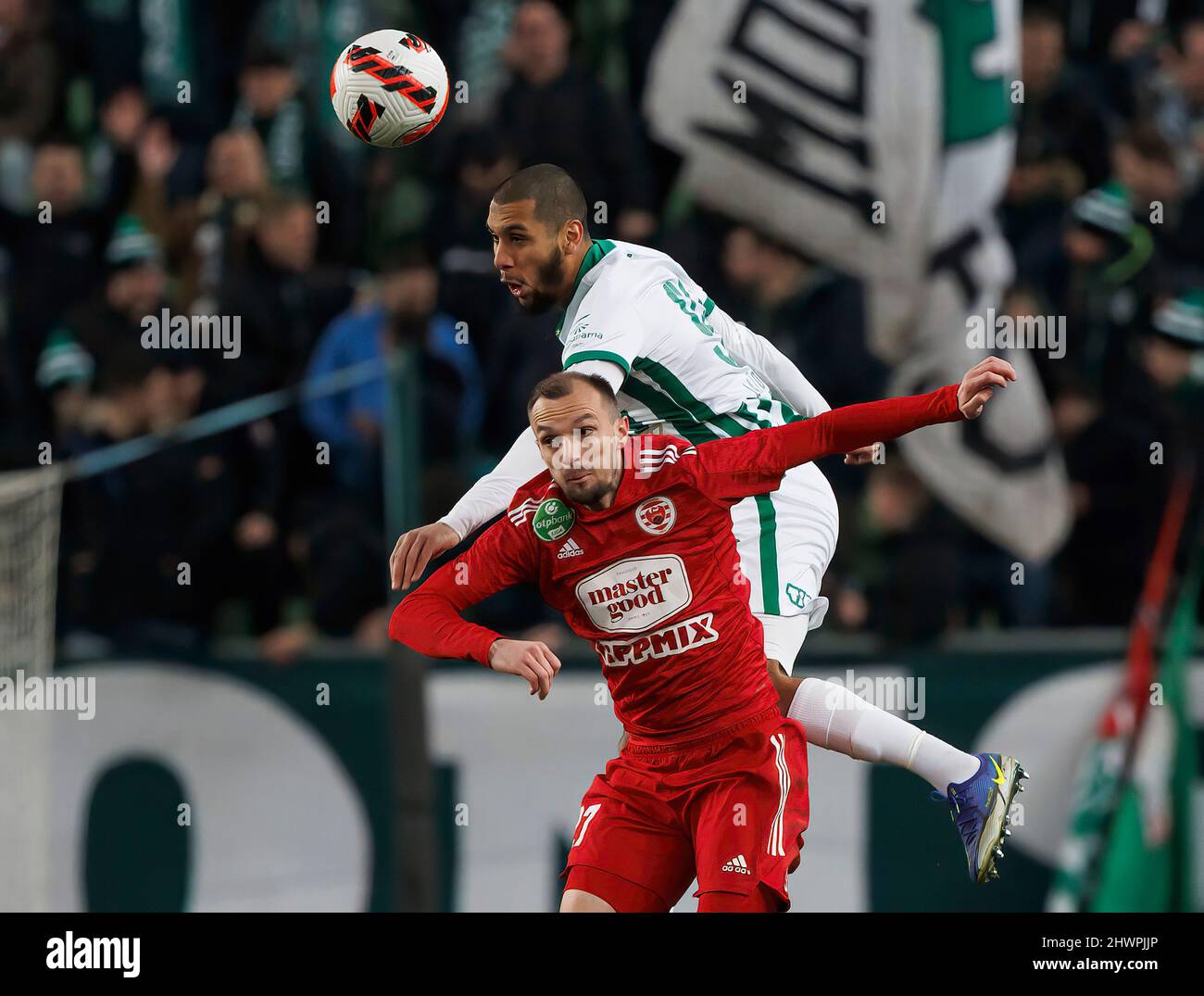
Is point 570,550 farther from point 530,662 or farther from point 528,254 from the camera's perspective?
point 528,254

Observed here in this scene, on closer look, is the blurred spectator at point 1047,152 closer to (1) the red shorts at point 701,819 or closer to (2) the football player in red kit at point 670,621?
(2) the football player in red kit at point 670,621

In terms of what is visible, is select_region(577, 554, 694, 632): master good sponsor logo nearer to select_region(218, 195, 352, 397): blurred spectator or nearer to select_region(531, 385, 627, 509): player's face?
select_region(531, 385, 627, 509): player's face

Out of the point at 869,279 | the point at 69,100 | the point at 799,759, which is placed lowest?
the point at 799,759

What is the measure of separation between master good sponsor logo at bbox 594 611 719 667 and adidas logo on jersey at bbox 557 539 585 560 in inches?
10.0

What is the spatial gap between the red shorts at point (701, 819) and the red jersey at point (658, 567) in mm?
83

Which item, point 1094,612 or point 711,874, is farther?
point 1094,612

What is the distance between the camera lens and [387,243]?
28.6ft

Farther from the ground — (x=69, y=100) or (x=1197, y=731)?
(x=69, y=100)

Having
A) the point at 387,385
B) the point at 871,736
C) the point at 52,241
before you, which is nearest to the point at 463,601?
the point at 871,736

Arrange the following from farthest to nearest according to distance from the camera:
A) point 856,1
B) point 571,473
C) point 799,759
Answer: point 856,1, point 799,759, point 571,473

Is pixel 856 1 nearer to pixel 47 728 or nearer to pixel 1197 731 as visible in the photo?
pixel 1197 731
